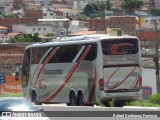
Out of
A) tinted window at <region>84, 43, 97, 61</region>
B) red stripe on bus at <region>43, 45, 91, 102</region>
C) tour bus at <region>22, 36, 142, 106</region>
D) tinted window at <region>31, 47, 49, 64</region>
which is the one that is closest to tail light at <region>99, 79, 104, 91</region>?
tour bus at <region>22, 36, 142, 106</region>

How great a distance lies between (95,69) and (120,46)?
134cm

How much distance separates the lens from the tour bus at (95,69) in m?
24.0

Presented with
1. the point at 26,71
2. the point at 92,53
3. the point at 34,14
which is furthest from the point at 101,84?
the point at 34,14

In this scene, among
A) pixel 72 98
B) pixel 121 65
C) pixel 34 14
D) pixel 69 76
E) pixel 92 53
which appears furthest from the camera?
pixel 34 14

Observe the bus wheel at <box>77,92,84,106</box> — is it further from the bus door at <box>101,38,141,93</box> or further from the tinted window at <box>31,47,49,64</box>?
the tinted window at <box>31,47,49,64</box>

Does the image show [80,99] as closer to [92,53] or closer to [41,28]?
[92,53]

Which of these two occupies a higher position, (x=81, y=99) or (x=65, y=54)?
(x=65, y=54)

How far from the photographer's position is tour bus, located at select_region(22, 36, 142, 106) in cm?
2398

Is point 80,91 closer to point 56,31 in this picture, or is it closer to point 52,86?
point 52,86

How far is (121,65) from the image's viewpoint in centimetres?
2414

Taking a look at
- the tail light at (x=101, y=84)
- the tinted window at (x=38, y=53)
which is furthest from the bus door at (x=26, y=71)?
the tail light at (x=101, y=84)

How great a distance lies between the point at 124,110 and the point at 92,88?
566cm

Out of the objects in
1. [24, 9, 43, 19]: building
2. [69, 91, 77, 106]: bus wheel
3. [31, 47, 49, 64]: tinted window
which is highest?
[31, 47, 49, 64]: tinted window

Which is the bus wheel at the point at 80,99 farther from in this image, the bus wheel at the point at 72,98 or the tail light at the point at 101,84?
the tail light at the point at 101,84
